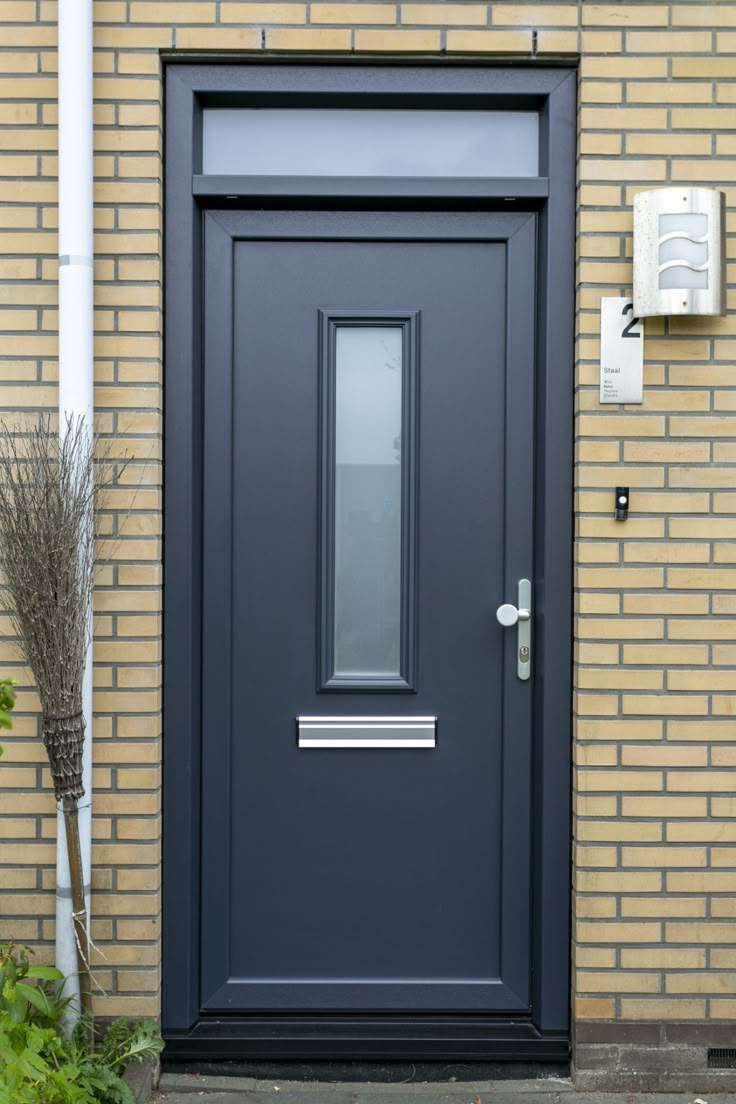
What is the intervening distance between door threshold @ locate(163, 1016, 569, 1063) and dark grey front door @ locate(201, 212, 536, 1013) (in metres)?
0.07

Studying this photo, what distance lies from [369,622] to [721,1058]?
1.65m

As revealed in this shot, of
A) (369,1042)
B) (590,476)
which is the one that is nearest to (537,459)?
(590,476)

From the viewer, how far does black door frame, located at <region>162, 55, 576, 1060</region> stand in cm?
301

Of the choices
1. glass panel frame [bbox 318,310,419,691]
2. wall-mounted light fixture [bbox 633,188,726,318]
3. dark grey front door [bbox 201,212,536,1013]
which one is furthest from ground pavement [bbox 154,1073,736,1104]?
wall-mounted light fixture [bbox 633,188,726,318]

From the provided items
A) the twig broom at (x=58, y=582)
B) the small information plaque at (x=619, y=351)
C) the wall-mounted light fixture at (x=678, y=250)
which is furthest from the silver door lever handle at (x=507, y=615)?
the twig broom at (x=58, y=582)

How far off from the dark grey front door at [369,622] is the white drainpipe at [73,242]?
0.39 metres

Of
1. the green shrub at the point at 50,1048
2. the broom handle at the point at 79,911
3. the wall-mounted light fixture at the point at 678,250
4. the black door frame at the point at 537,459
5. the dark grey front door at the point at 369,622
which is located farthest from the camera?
the dark grey front door at the point at 369,622

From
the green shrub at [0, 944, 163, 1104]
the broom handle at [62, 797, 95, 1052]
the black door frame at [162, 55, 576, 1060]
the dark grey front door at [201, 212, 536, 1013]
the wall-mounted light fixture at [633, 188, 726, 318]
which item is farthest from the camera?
the dark grey front door at [201, 212, 536, 1013]

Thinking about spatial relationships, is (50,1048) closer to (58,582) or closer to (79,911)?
(79,911)

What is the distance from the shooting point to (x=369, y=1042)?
3.09 metres

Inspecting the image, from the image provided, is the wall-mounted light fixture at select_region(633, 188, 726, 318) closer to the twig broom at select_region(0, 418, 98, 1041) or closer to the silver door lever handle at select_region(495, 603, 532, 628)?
the silver door lever handle at select_region(495, 603, 532, 628)

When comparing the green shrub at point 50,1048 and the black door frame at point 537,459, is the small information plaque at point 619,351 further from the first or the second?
the green shrub at point 50,1048

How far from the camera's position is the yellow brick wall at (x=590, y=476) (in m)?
2.95

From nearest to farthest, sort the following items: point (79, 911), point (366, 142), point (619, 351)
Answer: point (79, 911)
point (619, 351)
point (366, 142)
